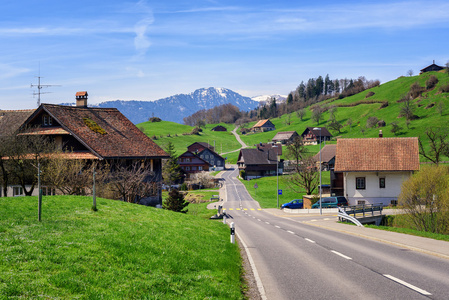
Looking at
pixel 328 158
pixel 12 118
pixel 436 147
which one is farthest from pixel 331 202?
pixel 328 158

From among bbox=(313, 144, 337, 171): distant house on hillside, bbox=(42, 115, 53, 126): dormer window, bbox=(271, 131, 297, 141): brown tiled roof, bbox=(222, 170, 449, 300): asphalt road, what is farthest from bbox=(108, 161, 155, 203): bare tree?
bbox=(271, 131, 297, 141): brown tiled roof

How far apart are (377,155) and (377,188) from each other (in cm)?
469

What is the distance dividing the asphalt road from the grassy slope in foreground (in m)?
1.47

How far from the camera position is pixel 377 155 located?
5694 centimetres

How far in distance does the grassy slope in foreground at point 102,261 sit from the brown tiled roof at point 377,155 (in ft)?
142

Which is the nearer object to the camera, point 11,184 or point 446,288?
point 446,288

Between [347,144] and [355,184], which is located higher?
[347,144]

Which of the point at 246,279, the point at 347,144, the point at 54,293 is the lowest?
the point at 246,279

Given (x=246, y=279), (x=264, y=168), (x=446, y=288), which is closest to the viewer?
(x=446, y=288)

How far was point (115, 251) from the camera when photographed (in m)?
10.9

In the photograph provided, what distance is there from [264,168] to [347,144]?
204 ft

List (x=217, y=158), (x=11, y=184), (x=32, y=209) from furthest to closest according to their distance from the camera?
(x=217, y=158) < (x=11, y=184) < (x=32, y=209)

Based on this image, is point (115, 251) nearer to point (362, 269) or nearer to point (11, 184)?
point (362, 269)

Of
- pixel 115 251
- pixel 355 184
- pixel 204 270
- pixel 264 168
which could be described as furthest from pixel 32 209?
pixel 264 168
